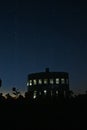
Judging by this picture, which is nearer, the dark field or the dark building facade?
the dark field

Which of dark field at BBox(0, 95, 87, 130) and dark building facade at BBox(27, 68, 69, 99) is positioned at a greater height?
dark building facade at BBox(27, 68, 69, 99)

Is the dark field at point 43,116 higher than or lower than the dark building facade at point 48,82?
lower

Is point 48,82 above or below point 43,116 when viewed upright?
above

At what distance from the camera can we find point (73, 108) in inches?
616

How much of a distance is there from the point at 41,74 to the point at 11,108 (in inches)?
3857

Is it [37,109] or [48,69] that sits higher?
[48,69]

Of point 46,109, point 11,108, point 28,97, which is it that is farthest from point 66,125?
point 28,97

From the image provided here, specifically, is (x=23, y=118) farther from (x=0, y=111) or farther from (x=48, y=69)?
(x=48, y=69)

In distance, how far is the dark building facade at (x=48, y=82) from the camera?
10938cm

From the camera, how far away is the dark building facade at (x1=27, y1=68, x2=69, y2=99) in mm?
109375

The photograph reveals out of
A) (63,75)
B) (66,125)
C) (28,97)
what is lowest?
(66,125)

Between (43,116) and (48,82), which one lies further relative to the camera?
(48,82)

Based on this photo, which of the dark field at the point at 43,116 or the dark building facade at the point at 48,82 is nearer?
the dark field at the point at 43,116

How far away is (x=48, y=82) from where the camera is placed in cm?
11144
